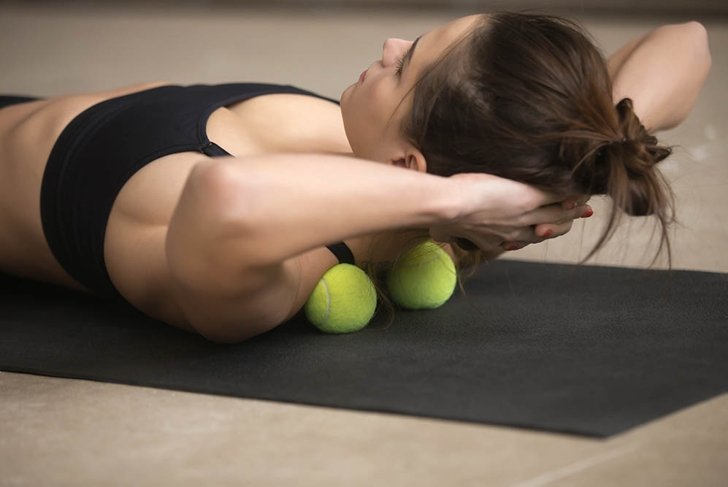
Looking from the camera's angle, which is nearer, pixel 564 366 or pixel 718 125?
pixel 564 366

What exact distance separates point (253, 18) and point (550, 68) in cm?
378

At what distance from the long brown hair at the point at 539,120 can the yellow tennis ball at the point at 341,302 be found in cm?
24

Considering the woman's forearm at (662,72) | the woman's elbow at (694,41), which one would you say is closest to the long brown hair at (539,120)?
the woman's forearm at (662,72)

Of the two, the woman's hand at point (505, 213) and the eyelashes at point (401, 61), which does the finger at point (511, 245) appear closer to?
the woman's hand at point (505, 213)

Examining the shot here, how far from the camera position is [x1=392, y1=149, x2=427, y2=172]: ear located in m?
1.56

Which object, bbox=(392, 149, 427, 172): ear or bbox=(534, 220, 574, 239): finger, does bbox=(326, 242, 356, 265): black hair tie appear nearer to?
bbox=(392, 149, 427, 172): ear

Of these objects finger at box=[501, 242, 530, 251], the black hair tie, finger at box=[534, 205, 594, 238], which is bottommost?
the black hair tie

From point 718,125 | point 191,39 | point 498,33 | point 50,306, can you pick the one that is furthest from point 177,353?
point 191,39

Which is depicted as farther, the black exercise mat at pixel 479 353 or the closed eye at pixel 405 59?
the closed eye at pixel 405 59

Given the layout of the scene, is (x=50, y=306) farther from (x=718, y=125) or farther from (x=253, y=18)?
(x=253, y=18)

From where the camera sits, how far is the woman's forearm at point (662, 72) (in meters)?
1.92

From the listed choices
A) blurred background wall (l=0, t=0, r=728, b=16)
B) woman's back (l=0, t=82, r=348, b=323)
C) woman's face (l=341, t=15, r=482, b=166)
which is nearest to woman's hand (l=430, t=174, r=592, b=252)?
woman's face (l=341, t=15, r=482, b=166)

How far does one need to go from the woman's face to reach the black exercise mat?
0.28 m

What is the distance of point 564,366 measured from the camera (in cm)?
146
